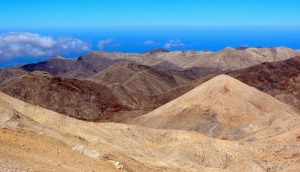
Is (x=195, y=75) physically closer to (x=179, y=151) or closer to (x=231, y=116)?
(x=231, y=116)

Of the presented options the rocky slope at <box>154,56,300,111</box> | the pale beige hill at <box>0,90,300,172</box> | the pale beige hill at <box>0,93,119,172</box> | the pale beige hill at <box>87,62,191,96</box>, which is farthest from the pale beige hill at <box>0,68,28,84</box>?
the pale beige hill at <box>0,93,119,172</box>

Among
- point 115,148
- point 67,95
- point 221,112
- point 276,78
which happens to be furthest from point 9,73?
point 115,148

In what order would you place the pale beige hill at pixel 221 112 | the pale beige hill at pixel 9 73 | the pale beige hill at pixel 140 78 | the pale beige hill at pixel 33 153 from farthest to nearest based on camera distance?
1. the pale beige hill at pixel 9 73
2. the pale beige hill at pixel 140 78
3. the pale beige hill at pixel 221 112
4. the pale beige hill at pixel 33 153

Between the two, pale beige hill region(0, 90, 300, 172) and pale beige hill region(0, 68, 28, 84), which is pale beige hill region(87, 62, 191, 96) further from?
pale beige hill region(0, 90, 300, 172)

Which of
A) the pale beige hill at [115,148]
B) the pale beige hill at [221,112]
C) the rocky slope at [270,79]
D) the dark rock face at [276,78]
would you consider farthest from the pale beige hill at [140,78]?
the pale beige hill at [115,148]

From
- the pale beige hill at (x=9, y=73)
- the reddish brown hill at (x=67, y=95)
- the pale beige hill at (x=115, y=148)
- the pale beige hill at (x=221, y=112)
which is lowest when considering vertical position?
the pale beige hill at (x=9, y=73)

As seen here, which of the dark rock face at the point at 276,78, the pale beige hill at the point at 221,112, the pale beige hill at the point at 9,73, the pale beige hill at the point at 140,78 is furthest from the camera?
the pale beige hill at the point at 9,73

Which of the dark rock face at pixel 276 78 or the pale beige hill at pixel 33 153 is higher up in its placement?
the pale beige hill at pixel 33 153

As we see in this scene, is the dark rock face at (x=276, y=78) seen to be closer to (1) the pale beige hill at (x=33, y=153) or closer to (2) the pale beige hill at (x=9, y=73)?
(1) the pale beige hill at (x=33, y=153)
